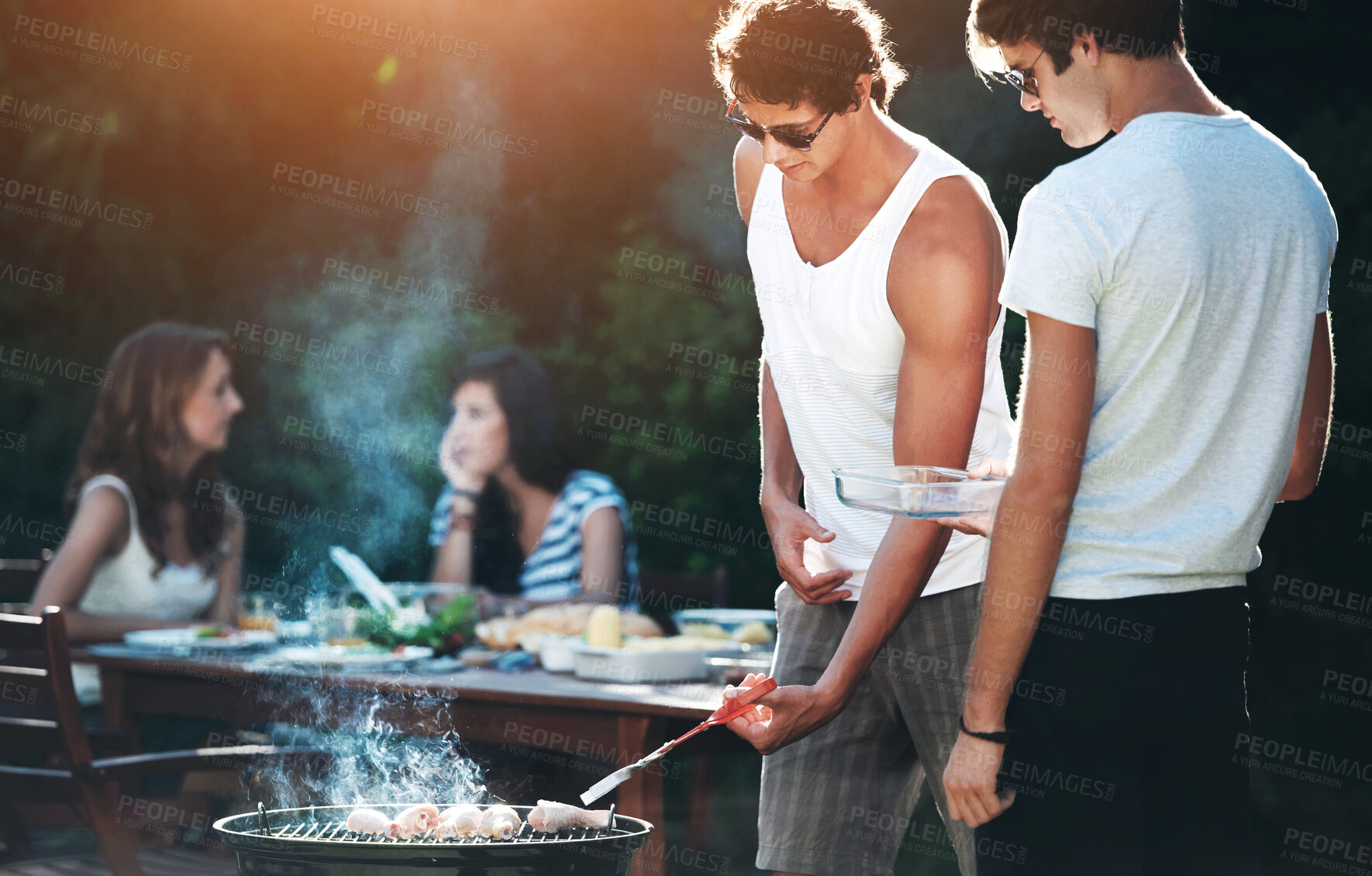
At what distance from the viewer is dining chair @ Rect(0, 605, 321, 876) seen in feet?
9.28

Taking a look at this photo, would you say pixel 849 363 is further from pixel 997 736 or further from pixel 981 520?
pixel 997 736

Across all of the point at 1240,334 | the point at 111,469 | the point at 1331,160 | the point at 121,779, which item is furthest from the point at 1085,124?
the point at 111,469

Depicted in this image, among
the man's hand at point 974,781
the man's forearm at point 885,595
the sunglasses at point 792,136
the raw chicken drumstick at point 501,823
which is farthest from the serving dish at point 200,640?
the man's hand at point 974,781

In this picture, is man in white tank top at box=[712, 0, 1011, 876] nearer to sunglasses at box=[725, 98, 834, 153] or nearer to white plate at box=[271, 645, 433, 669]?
sunglasses at box=[725, 98, 834, 153]

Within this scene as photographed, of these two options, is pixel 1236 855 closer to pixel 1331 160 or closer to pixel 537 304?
pixel 1331 160

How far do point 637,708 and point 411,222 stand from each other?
13.8 ft

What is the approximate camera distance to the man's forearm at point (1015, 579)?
4.69 feet

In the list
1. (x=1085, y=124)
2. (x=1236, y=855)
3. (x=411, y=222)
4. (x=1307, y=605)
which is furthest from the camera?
(x=411, y=222)

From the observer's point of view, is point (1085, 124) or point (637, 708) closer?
point (1085, 124)

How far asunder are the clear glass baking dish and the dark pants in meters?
0.23

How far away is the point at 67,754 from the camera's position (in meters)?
2.97

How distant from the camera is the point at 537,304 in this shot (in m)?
6.13

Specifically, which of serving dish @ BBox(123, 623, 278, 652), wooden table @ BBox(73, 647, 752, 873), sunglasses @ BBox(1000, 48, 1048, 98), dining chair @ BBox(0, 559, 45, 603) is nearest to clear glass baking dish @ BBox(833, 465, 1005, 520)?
sunglasses @ BBox(1000, 48, 1048, 98)

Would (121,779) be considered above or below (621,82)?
below
